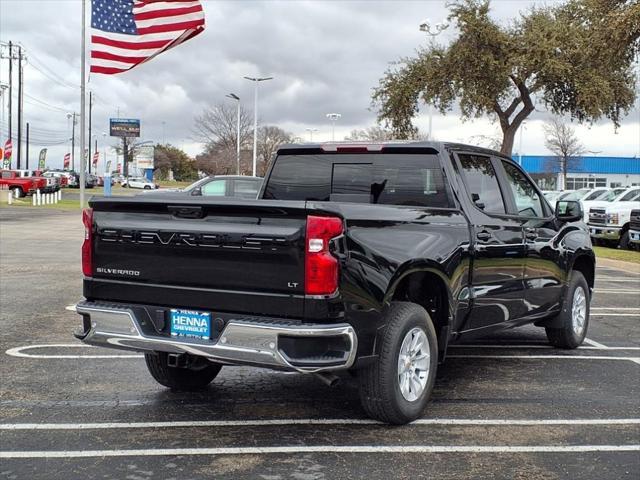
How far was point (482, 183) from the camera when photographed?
6172 millimetres

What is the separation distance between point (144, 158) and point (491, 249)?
10646 centimetres

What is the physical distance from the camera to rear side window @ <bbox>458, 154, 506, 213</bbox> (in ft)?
19.6

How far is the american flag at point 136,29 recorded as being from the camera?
11.6 meters

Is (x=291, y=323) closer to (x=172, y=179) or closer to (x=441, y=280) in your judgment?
(x=441, y=280)

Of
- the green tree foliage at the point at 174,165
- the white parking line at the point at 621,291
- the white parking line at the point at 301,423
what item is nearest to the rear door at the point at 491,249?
the white parking line at the point at 301,423

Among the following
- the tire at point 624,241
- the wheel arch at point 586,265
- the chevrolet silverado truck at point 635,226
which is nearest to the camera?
the wheel arch at point 586,265

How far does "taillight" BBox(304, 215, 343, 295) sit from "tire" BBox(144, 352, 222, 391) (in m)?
1.61

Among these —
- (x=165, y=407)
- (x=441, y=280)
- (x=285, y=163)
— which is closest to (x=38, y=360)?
(x=165, y=407)

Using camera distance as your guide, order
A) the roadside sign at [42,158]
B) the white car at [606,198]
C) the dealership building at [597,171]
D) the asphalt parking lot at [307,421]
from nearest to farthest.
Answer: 1. the asphalt parking lot at [307,421]
2. the white car at [606,198]
3. the roadside sign at [42,158]
4. the dealership building at [597,171]

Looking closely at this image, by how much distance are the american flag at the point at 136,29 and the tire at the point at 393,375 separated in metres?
7.98

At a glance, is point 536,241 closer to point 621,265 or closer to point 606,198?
point 621,265

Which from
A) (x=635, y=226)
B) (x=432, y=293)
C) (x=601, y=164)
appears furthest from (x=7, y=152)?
(x=601, y=164)

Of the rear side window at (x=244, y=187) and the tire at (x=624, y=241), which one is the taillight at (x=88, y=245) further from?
the tire at (x=624, y=241)

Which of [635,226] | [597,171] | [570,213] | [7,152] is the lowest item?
[635,226]
